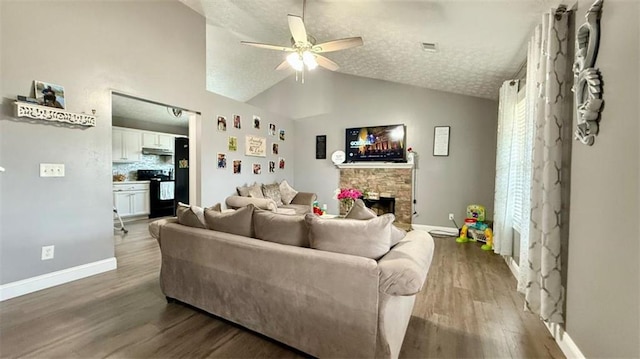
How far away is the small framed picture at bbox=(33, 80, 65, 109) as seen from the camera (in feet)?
8.43

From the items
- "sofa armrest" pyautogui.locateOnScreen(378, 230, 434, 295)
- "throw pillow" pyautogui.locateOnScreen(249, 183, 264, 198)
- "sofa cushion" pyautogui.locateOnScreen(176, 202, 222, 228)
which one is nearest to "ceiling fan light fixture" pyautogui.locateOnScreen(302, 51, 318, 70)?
"sofa cushion" pyautogui.locateOnScreen(176, 202, 222, 228)

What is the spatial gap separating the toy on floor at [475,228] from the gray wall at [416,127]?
32cm

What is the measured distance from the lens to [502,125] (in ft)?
11.9

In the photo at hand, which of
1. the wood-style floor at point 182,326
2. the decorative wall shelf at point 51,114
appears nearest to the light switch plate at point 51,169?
the decorative wall shelf at point 51,114

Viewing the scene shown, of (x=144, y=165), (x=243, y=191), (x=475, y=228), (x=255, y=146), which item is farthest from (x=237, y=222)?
(x=144, y=165)

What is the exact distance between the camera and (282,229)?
6.15 ft

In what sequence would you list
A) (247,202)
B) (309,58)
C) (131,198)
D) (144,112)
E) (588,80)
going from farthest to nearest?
(144,112) < (131,198) < (247,202) < (309,58) < (588,80)

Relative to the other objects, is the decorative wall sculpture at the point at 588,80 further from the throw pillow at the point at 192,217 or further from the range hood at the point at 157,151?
the range hood at the point at 157,151

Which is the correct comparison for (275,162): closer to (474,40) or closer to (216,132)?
(216,132)

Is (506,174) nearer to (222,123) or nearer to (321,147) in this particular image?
(321,147)

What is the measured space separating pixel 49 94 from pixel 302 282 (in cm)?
308

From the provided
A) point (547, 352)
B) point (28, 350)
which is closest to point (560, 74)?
point (547, 352)

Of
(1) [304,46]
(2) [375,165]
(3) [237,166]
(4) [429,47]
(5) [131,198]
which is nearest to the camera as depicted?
(1) [304,46]

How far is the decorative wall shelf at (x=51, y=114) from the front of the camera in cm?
242
